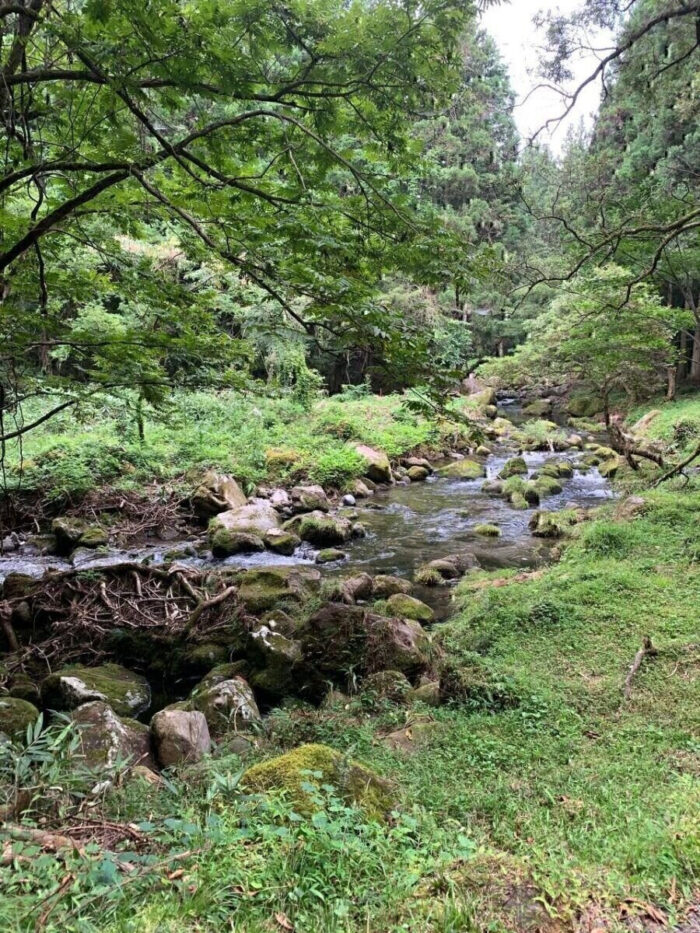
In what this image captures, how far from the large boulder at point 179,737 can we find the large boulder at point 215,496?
27.8 ft

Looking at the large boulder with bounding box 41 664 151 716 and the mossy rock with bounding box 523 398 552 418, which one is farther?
the mossy rock with bounding box 523 398 552 418

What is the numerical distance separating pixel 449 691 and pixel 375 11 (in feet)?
17.3

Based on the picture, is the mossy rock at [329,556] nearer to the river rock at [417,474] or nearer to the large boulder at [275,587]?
the large boulder at [275,587]

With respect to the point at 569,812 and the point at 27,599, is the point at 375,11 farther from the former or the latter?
the point at 27,599

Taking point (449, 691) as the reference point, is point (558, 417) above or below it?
above

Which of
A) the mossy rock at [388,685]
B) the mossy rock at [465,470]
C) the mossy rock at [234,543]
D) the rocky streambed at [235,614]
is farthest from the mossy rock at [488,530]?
the mossy rock at [388,685]

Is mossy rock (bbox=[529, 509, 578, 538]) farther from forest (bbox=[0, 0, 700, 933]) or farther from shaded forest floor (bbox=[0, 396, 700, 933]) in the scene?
shaded forest floor (bbox=[0, 396, 700, 933])

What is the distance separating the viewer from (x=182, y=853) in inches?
91.4

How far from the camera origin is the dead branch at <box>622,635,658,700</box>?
466cm

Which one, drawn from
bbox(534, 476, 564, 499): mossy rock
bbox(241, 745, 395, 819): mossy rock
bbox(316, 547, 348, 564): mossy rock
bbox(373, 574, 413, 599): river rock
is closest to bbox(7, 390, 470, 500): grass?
bbox(316, 547, 348, 564): mossy rock

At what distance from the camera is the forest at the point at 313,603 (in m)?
2.39

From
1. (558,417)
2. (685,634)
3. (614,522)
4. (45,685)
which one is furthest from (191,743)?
(558,417)

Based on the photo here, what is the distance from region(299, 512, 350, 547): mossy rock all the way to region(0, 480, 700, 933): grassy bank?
6.03 meters

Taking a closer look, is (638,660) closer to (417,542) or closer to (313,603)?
(313,603)
